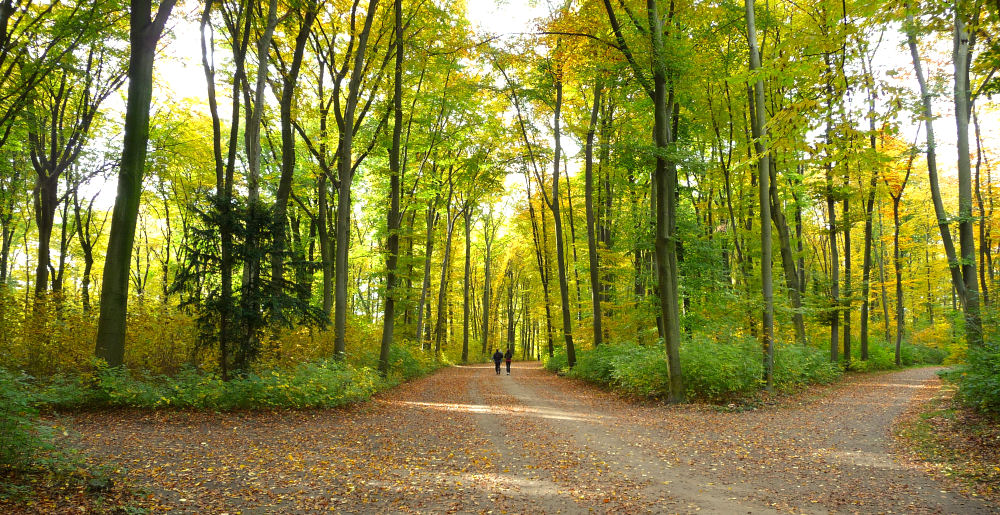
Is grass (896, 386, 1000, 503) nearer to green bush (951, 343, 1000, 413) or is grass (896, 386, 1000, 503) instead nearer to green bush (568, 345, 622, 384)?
green bush (951, 343, 1000, 413)

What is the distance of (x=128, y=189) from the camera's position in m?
8.29

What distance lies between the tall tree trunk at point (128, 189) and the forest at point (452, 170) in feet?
0.14

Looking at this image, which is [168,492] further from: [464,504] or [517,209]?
[517,209]

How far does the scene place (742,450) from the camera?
22.6ft

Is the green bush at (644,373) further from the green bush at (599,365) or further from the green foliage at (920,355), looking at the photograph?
the green foliage at (920,355)

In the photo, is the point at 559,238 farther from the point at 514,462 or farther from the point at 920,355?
the point at 920,355

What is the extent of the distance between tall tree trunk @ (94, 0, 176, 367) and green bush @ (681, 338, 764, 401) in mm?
12226

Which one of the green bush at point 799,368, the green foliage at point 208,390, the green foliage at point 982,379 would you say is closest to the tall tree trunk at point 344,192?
the green foliage at point 208,390

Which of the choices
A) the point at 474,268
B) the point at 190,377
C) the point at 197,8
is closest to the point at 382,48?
the point at 197,8

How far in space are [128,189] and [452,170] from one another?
15292 millimetres

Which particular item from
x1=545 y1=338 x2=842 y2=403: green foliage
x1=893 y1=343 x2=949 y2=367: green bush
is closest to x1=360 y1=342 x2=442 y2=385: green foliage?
x1=545 y1=338 x2=842 y2=403: green foliage

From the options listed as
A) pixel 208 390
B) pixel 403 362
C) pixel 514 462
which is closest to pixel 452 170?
pixel 403 362

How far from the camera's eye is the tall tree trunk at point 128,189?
→ 8.18 meters

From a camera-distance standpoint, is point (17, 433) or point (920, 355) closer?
point (17, 433)
